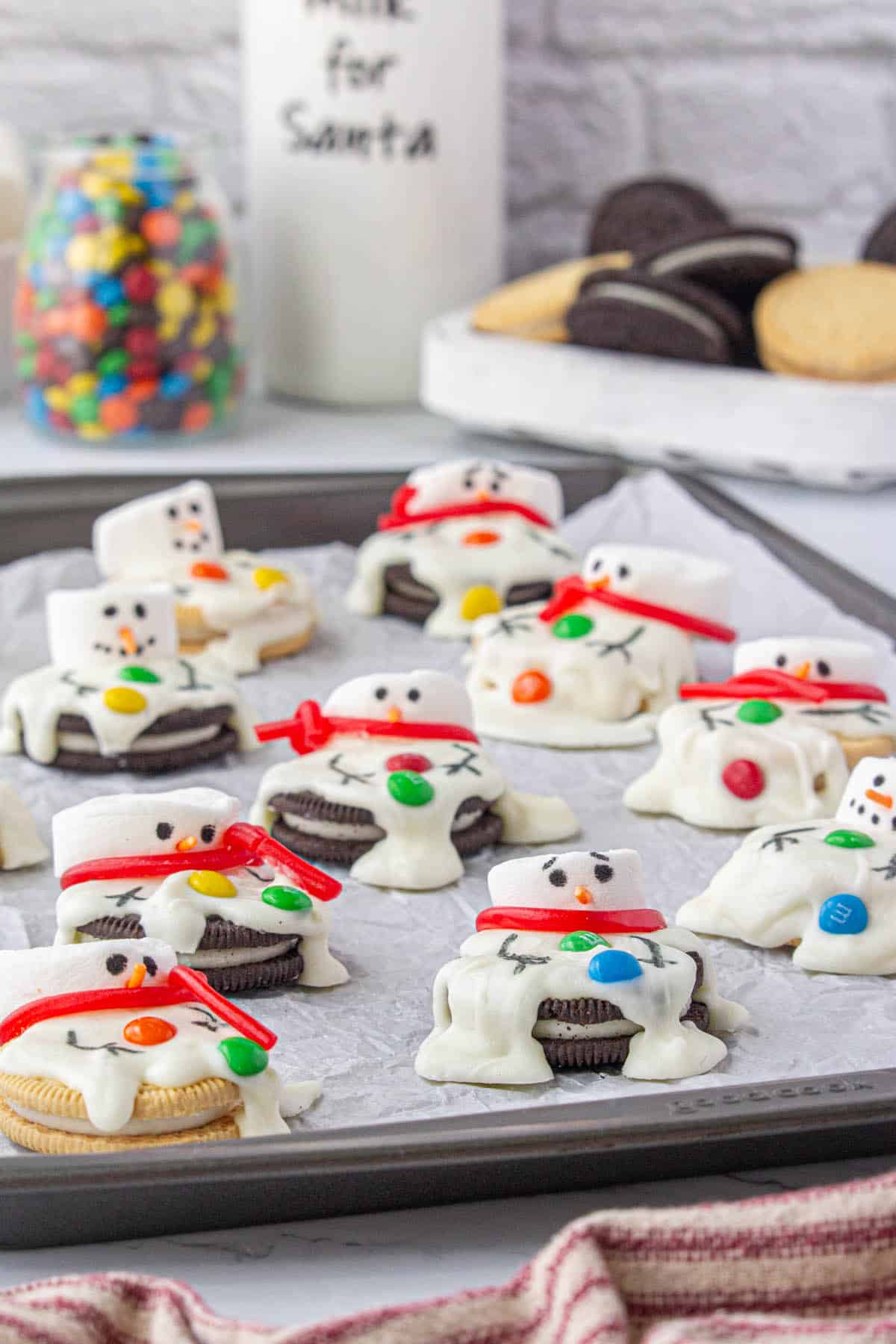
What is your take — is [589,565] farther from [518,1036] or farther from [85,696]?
[518,1036]

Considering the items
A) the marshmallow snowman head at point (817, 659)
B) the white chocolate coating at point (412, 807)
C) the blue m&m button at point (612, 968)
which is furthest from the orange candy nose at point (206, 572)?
the blue m&m button at point (612, 968)

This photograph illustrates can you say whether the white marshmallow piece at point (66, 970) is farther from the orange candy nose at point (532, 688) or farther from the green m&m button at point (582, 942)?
the orange candy nose at point (532, 688)

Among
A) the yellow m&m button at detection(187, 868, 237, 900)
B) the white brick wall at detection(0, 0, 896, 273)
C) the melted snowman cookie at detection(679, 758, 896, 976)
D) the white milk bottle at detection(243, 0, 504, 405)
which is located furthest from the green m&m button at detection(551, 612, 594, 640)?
the white brick wall at detection(0, 0, 896, 273)

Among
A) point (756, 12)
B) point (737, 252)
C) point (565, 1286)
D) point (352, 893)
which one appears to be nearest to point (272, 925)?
point (352, 893)

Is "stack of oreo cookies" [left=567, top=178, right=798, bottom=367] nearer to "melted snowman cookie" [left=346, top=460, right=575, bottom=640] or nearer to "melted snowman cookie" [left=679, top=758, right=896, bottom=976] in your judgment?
"melted snowman cookie" [left=346, top=460, right=575, bottom=640]

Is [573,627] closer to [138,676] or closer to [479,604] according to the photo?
[479,604]
